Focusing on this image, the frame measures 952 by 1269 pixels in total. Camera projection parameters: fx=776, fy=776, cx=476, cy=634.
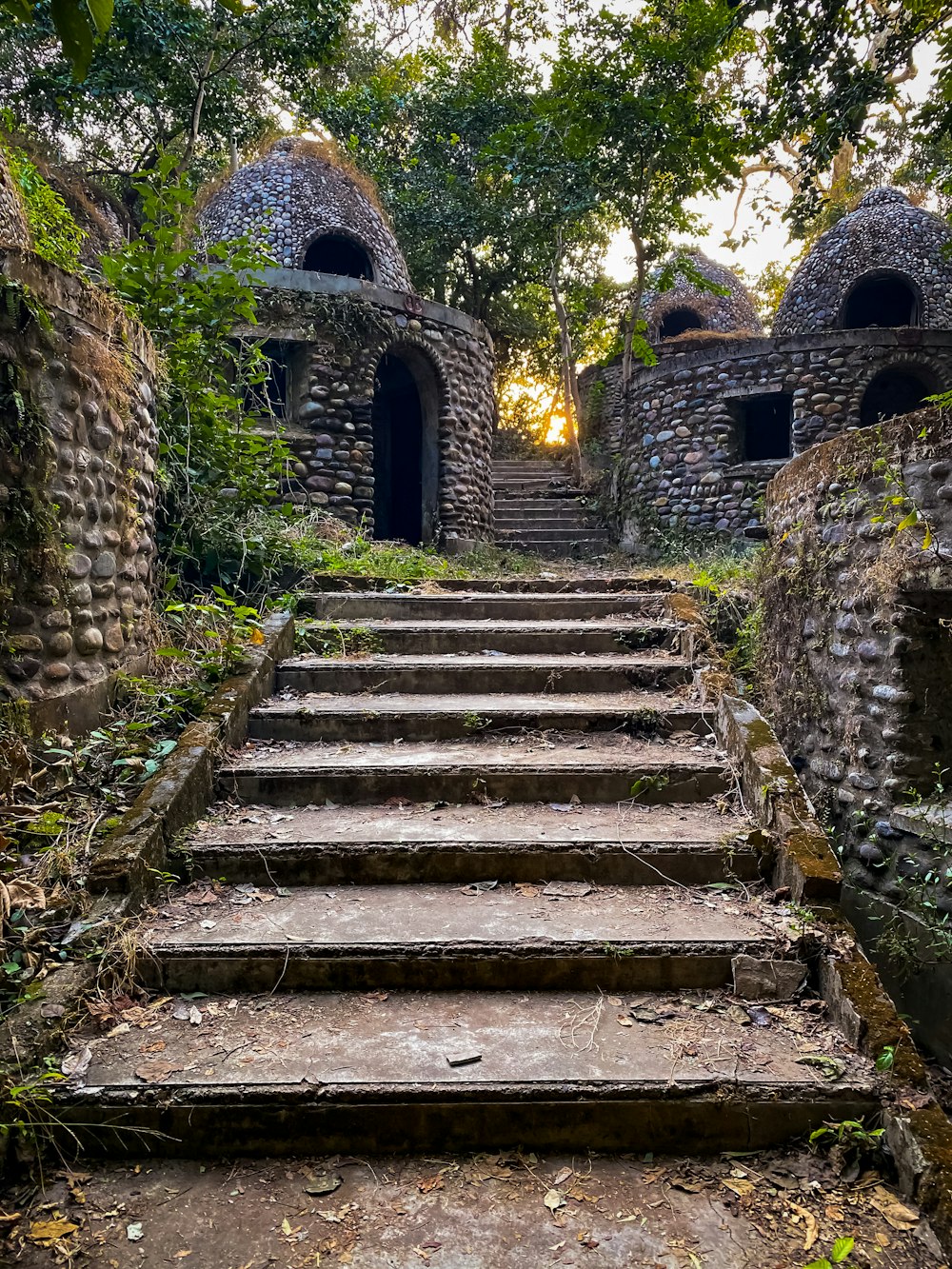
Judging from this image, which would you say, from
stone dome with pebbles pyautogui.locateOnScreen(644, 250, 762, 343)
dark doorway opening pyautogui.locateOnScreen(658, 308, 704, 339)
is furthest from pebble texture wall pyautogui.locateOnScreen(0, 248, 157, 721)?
dark doorway opening pyautogui.locateOnScreen(658, 308, 704, 339)

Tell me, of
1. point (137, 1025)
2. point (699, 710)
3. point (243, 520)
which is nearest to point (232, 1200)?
point (137, 1025)

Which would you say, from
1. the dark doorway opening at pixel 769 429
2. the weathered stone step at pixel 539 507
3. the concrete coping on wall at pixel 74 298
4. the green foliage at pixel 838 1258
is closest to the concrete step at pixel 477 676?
the concrete coping on wall at pixel 74 298

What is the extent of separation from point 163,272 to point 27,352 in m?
2.16

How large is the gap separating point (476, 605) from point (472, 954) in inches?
121

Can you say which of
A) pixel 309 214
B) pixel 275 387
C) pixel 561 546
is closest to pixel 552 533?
pixel 561 546

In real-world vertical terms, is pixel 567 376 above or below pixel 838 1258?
above

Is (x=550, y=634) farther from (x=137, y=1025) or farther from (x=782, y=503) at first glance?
(x=137, y=1025)

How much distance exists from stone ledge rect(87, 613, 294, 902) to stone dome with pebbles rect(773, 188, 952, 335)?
13015 millimetres

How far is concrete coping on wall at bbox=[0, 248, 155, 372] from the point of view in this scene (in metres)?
3.05

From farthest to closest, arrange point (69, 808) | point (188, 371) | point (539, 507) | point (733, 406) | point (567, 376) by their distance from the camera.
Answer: point (567, 376) < point (539, 507) < point (733, 406) < point (188, 371) < point (69, 808)

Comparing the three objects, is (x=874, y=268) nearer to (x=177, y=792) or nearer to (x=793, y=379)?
(x=793, y=379)

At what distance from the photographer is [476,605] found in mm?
5234

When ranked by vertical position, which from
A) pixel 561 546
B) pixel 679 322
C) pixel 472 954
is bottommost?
pixel 472 954

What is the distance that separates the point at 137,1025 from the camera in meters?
2.20
